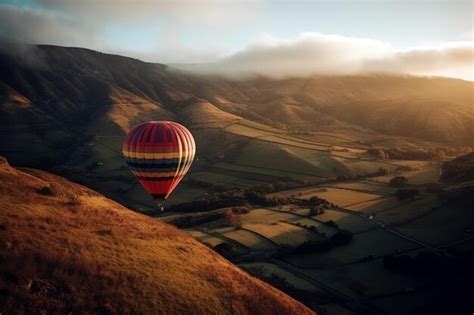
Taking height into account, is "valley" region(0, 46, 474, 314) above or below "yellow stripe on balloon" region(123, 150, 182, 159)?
below

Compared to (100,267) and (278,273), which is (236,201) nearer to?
(278,273)

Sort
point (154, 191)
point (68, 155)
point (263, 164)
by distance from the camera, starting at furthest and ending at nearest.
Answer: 1. point (68, 155)
2. point (263, 164)
3. point (154, 191)

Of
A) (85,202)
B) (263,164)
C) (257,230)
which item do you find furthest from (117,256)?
(263,164)

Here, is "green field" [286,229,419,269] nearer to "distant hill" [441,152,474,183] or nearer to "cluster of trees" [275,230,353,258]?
"cluster of trees" [275,230,353,258]

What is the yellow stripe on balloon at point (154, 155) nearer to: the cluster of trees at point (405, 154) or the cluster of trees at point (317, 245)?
the cluster of trees at point (317, 245)

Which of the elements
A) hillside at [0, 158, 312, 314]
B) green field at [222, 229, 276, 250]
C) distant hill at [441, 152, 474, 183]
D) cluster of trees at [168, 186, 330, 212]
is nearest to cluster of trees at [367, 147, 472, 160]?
distant hill at [441, 152, 474, 183]

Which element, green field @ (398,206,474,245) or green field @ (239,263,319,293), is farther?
green field @ (398,206,474,245)

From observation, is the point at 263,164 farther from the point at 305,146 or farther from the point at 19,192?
the point at 19,192
